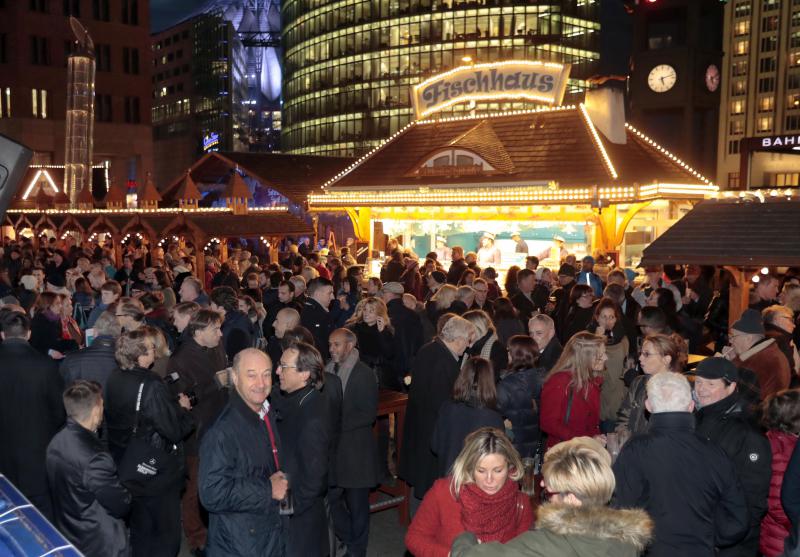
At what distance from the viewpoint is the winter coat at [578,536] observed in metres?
2.63

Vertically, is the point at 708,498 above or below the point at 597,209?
below

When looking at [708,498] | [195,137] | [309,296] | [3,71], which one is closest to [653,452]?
[708,498]

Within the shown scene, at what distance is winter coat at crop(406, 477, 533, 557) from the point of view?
3.51 metres

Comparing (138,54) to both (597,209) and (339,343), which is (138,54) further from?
(339,343)

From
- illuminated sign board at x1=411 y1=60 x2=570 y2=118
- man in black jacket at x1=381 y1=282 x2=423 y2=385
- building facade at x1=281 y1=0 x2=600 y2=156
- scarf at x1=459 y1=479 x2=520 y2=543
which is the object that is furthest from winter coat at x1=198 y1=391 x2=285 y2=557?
building facade at x1=281 y1=0 x2=600 y2=156

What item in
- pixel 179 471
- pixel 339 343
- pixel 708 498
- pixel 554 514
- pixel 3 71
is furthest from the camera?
pixel 3 71

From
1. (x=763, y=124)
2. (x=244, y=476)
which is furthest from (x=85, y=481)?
(x=763, y=124)

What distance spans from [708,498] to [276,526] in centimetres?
231

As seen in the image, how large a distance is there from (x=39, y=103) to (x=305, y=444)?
5300 cm

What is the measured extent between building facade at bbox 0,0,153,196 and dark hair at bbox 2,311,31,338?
4596cm

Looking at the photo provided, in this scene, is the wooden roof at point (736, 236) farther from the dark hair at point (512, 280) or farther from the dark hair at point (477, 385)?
the dark hair at point (477, 385)

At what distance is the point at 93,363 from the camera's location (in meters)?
5.73

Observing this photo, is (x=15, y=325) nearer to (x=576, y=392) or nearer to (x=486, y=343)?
(x=486, y=343)

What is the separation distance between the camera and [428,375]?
5.91 meters
